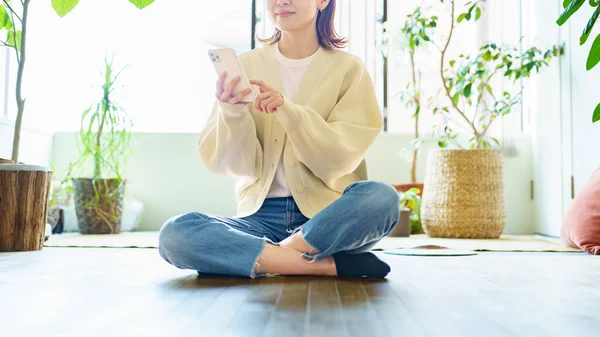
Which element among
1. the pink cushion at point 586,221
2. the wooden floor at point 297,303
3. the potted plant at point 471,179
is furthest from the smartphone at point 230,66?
the potted plant at point 471,179

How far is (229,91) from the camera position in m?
1.50

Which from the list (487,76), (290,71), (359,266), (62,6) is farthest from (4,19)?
(487,76)

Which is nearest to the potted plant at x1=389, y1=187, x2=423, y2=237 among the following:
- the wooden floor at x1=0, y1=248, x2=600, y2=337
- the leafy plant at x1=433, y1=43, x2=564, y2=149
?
the leafy plant at x1=433, y1=43, x2=564, y2=149

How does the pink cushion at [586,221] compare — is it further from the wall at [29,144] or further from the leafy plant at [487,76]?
the wall at [29,144]

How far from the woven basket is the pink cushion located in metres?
0.86

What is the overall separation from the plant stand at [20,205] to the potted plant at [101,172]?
1356mm

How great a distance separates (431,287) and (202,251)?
1.72 feet

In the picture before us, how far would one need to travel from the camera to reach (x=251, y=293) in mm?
1321

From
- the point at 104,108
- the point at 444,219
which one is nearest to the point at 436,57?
the point at 444,219

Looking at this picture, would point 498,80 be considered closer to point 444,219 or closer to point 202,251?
point 444,219

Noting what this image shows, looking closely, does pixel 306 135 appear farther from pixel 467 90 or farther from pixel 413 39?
pixel 413 39

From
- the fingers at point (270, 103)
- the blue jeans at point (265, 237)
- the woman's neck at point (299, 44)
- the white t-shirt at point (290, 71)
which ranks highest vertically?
the woman's neck at point (299, 44)

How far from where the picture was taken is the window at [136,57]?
3.97 meters

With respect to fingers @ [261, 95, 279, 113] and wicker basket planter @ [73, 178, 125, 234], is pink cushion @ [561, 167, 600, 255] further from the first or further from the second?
wicker basket planter @ [73, 178, 125, 234]
